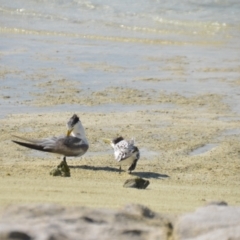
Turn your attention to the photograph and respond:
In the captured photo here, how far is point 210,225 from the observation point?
3.37 metres

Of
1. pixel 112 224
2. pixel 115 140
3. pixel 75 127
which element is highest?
pixel 112 224

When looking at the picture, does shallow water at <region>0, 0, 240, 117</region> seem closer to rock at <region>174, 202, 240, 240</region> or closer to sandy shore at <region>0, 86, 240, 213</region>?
sandy shore at <region>0, 86, 240, 213</region>

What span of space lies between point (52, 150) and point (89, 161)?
1.58 feet

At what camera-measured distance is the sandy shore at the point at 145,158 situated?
6242mm

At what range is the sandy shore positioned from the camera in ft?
20.5

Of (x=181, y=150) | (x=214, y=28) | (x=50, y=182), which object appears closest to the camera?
(x=50, y=182)

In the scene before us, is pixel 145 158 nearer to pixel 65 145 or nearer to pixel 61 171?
pixel 65 145

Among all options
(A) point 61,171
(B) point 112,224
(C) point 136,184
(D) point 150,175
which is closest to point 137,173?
(D) point 150,175

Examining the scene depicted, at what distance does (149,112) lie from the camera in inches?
423

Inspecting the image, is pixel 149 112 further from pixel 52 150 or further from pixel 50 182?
pixel 50 182

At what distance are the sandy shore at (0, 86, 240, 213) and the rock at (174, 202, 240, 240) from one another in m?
2.13

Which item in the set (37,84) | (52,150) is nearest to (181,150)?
(52,150)

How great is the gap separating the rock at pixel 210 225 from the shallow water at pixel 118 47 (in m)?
6.95

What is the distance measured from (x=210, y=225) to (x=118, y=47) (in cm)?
1290
